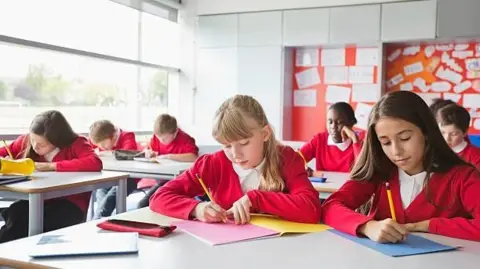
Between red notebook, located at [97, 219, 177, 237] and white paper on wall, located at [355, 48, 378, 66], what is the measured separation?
14.6ft

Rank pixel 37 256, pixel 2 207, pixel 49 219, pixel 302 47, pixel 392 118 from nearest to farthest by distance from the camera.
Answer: pixel 37 256 < pixel 392 118 < pixel 49 219 < pixel 2 207 < pixel 302 47

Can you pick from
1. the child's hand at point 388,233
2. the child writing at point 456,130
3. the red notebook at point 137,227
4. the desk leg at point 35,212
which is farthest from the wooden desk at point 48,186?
the child writing at point 456,130

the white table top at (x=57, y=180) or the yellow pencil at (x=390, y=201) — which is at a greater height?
the yellow pencil at (x=390, y=201)

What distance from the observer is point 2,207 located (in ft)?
9.55

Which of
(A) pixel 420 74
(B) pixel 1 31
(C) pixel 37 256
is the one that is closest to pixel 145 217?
(C) pixel 37 256

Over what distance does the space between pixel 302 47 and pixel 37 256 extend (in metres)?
5.05

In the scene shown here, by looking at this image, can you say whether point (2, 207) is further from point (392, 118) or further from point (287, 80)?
point (287, 80)

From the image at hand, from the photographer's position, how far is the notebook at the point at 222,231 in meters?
1.33

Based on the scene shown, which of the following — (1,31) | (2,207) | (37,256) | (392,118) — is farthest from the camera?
(1,31)

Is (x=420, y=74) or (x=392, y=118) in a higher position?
(x=420, y=74)

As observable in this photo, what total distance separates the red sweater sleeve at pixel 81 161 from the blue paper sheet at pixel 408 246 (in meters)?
1.87

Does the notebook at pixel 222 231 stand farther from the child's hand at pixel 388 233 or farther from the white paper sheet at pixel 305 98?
the white paper sheet at pixel 305 98

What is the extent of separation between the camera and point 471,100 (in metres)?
5.13

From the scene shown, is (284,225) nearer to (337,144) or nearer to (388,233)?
(388,233)
